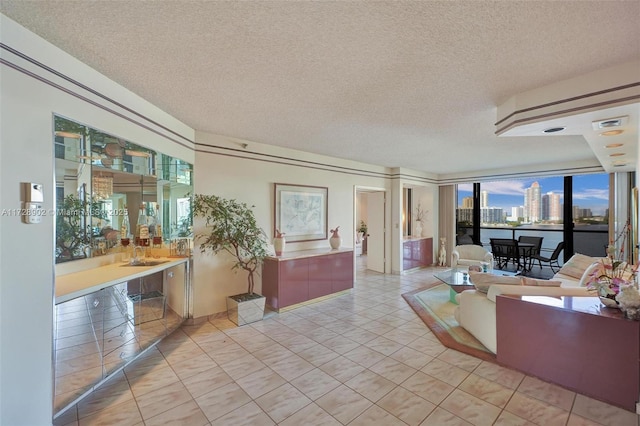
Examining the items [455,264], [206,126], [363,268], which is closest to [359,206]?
[363,268]

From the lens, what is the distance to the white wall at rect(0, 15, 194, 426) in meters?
1.60

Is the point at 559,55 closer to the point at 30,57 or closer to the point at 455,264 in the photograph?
the point at 30,57

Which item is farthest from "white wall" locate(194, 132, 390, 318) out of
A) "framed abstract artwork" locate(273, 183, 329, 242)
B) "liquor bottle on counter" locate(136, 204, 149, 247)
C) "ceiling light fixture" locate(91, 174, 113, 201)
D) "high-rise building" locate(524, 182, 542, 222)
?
"high-rise building" locate(524, 182, 542, 222)

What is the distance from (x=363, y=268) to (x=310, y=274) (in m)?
3.23

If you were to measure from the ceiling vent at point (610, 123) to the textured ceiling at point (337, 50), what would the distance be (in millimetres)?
568

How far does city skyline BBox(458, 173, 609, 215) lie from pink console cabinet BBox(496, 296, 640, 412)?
4918 millimetres

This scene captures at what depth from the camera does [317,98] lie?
2719 millimetres

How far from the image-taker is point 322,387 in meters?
2.39

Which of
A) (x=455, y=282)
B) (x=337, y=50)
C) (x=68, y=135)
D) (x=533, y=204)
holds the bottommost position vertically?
(x=455, y=282)

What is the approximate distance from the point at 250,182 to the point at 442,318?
11.2 feet

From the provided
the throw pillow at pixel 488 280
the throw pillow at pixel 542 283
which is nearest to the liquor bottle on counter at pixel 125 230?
the throw pillow at pixel 488 280

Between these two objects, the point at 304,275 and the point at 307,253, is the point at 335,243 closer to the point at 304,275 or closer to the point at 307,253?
the point at 307,253

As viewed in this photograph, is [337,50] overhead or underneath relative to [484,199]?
overhead

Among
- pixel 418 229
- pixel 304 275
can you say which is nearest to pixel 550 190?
pixel 418 229
